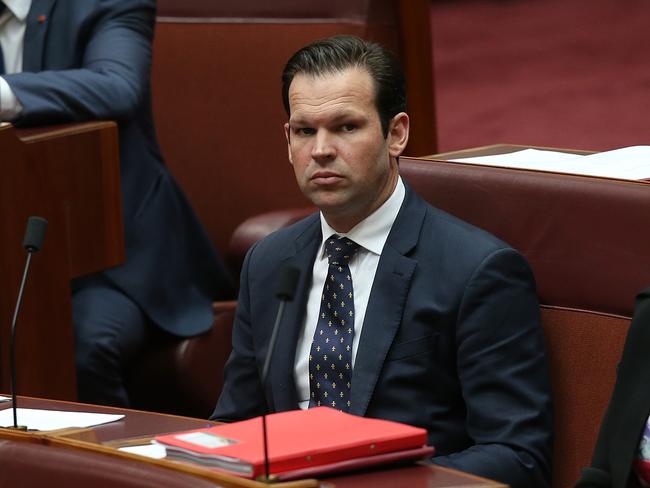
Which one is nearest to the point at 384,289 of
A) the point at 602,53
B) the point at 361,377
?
the point at 361,377

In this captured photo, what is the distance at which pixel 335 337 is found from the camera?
1.02 metres

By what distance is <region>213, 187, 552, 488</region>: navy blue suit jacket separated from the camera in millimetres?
941

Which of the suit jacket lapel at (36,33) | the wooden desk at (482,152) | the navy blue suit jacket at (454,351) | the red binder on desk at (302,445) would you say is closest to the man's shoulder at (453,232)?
the navy blue suit jacket at (454,351)

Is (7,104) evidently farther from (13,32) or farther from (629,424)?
(629,424)

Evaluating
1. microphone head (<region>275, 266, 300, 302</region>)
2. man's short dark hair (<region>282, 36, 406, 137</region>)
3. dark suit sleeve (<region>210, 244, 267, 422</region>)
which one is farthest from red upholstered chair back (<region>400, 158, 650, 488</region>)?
microphone head (<region>275, 266, 300, 302</region>)

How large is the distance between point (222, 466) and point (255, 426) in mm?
53

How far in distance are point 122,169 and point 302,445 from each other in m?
0.86

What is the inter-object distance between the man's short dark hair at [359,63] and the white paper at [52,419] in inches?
11.8

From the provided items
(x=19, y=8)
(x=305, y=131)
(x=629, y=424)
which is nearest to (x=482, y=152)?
(x=305, y=131)

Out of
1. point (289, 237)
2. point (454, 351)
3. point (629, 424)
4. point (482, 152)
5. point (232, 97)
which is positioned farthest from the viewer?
point (232, 97)

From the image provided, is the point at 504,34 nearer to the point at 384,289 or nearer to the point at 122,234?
the point at 122,234

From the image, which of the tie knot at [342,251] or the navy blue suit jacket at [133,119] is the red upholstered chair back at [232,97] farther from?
the tie knot at [342,251]

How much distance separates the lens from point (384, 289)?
1.00 meters

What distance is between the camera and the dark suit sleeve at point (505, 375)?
0.93 meters
